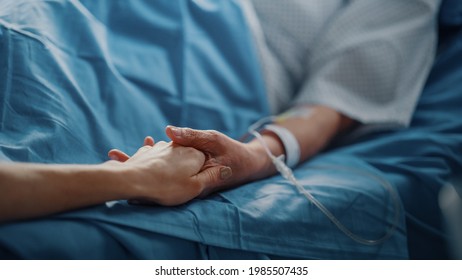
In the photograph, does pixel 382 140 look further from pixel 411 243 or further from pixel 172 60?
pixel 172 60

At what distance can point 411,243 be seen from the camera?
855 millimetres

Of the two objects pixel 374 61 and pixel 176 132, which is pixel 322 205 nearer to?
pixel 176 132

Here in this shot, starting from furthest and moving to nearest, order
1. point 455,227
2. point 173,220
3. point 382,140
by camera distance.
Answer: point 382,140 → point 455,227 → point 173,220

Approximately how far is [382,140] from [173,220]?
506 mm

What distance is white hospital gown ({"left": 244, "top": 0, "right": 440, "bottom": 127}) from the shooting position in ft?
3.35

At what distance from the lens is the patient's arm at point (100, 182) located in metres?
0.52

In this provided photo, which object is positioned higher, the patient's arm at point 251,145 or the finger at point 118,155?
the finger at point 118,155

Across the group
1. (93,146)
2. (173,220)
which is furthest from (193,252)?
(93,146)

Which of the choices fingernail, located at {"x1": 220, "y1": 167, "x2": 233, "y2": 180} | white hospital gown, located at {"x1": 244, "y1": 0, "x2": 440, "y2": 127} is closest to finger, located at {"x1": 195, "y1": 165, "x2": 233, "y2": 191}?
fingernail, located at {"x1": 220, "y1": 167, "x2": 233, "y2": 180}

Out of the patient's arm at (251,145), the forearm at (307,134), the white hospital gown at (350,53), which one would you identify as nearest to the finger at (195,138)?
the patient's arm at (251,145)

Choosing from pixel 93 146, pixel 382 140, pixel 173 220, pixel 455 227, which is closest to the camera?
pixel 173 220

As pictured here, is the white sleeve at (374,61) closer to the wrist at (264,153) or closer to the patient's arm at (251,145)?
the patient's arm at (251,145)

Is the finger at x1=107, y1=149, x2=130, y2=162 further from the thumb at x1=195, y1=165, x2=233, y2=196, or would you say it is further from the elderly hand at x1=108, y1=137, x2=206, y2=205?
the thumb at x1=195, y1=165, x2=233, y2=196

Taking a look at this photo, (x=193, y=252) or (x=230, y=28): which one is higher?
(x=230, y=28)
